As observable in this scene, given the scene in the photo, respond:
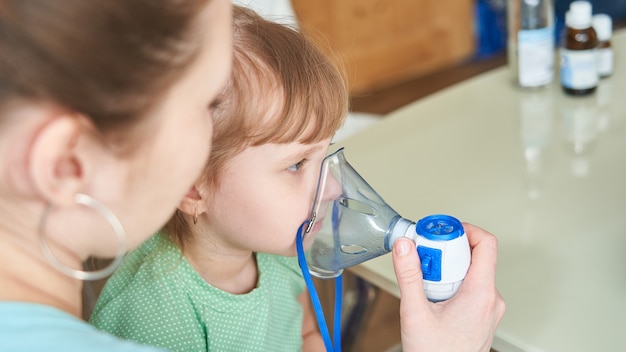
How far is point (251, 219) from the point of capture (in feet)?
3.03

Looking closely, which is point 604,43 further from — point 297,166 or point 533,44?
point 297,166

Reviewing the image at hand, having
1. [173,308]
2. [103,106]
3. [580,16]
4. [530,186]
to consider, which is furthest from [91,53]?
[580,16]

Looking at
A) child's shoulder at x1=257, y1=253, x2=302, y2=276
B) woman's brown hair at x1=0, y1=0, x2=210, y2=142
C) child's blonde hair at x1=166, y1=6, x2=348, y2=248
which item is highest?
woman's brown hair at x1=0, y1=0, x2=210, y2=142

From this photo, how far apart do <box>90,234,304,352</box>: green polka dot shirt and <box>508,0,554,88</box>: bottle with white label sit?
2.15 feet

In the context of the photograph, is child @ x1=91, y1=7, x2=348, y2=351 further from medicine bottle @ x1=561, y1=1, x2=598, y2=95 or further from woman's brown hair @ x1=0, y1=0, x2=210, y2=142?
medicine bottle @ x1=561, y1=1, x2=598, y2=95

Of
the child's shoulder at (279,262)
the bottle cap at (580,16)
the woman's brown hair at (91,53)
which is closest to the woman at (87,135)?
the woman's brown hair at (91,53)

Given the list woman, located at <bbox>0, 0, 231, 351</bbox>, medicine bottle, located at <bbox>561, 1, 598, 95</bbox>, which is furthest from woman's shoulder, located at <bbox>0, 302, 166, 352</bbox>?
medicine bottle, located at <bbox>561, 1, 598, 95</bbox>

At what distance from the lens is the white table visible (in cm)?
89

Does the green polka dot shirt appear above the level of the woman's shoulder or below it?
below

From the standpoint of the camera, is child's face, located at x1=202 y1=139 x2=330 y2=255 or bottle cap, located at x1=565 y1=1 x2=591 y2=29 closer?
child's face, located at x1=202 y1=139 x2=330 y2=255

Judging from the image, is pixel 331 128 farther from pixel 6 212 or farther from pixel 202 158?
pixel 6 212

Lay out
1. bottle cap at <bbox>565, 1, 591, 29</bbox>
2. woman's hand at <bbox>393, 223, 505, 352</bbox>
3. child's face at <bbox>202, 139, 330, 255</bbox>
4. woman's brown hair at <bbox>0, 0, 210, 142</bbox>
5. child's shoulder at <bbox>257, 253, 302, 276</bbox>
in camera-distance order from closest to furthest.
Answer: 1. woman's brown hair at <bbox>0, 0, 210, 142</bbox>
2. woman's hand at <bbox>393, 223, 505, 352</bbox>
3. child's face at <bbox>202, 139, 330, 255</bbox>
4. child's shoulder at <bbox>257, 253, 302, 276</bbox>
5. bottle cap at <bbox>565, 1, 591, 29</bbox>

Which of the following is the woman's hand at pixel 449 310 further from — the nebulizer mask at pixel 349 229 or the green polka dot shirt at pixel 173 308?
the green polka dot shirt at pixel 173 308

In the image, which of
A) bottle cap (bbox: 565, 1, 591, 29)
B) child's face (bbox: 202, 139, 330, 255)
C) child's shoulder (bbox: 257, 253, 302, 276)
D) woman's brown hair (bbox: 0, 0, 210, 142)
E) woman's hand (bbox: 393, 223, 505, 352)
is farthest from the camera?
bottle cap (bbox: 565, 1, 591, 29)
